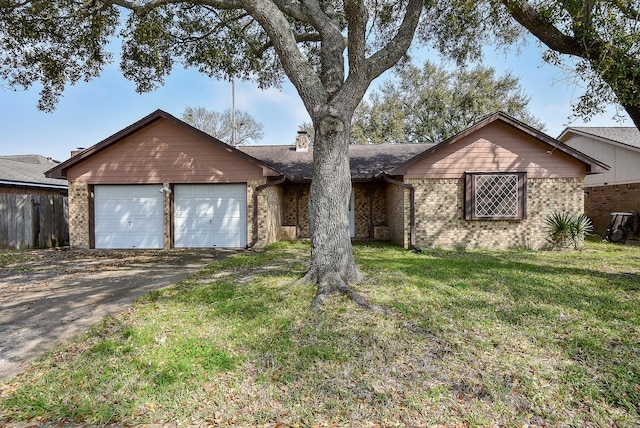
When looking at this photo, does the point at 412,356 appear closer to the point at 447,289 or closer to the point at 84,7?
the point at 447,289

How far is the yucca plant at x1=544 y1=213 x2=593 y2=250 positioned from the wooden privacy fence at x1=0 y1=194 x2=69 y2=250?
1719cm

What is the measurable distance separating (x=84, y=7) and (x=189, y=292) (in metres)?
7.85

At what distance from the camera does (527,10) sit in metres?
6.11

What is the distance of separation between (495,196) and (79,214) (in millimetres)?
13827

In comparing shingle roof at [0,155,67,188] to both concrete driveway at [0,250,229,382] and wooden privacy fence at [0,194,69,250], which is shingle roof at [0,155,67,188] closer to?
wooden privacy fence at [0,194,69,250]

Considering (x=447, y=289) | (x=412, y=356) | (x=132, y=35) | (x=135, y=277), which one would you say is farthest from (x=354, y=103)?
(x=132, y=35)

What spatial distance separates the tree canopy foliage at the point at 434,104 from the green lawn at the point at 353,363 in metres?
24.3

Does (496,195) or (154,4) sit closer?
(154,4)

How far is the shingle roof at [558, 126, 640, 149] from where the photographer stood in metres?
14.2

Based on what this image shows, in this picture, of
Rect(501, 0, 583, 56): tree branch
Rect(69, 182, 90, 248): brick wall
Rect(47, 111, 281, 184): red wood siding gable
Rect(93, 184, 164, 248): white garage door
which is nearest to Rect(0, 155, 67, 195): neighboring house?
Rect(69, 182, 90, 248): brick wall

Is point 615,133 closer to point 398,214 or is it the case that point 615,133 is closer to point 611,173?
point 611,173

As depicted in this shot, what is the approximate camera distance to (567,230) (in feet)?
34.0

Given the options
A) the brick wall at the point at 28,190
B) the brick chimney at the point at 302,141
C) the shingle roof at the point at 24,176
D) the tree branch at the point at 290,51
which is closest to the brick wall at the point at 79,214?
the shingle roof at the point at 24,176

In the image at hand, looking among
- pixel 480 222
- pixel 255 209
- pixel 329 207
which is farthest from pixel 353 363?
pixel 480 222
